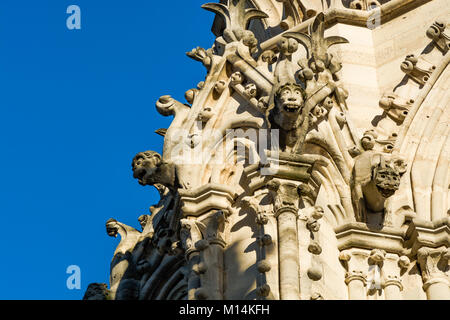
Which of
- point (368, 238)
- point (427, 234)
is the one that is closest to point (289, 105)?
point (368, 238)

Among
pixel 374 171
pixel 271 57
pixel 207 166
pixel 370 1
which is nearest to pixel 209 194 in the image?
pixel 207 166

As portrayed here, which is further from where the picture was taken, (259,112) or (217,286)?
Result: (259,112)

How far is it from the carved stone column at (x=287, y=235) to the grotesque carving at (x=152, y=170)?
146cm

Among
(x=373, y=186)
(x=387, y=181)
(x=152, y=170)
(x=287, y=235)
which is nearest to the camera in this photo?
(x=287, y=235)

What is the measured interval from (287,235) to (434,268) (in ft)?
6.34

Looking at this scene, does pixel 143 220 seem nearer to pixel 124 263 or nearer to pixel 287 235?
pixel 124 263

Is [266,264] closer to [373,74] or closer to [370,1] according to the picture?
[373,74]

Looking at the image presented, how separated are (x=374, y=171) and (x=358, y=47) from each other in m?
3.15

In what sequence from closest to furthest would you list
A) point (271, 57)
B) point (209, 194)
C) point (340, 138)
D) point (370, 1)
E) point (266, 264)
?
point (266, 264) → point (209, 194) → point (340, 138) → point (271, 57) → point (370, 1)

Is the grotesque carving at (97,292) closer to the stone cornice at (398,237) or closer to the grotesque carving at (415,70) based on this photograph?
the stone cornice at (398,237)

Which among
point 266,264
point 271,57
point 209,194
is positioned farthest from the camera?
point 271,57

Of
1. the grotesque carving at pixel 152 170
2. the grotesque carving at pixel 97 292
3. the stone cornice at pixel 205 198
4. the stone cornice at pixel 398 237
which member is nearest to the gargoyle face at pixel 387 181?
the stone cornice at pixel 398 237

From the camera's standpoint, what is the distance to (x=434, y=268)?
640 inches

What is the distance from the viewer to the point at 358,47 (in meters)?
19.4
